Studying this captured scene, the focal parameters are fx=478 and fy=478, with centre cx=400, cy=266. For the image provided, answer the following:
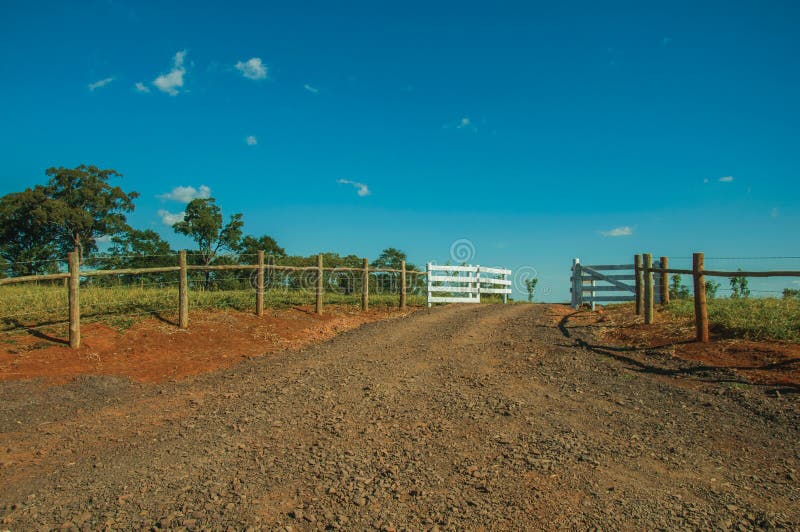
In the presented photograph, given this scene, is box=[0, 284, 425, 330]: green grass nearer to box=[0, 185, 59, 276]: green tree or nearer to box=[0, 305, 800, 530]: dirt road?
box=[0, 305, 800, 530]: dirt road

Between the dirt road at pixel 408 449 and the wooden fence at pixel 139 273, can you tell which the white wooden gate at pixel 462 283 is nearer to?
the wooden fence at pixel 139 273

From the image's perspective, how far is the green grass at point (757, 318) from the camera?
27.2 feet

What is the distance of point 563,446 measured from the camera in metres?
4.67

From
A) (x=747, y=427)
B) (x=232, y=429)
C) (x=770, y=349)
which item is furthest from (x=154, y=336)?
(x=770, y=349)

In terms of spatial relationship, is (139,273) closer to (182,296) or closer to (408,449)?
(182,296)

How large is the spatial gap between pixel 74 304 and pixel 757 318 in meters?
13.1

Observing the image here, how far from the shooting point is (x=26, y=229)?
3209 cm

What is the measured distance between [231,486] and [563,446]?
3.07 metres

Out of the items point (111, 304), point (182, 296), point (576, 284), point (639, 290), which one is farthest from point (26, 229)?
point (639, 290)

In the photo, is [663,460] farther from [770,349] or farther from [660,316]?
[660,316]

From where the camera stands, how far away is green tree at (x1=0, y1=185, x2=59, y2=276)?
30.6m

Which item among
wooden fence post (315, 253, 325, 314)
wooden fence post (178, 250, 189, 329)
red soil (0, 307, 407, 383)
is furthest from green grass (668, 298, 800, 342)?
wooden fence post (178, 250, 189, 329)

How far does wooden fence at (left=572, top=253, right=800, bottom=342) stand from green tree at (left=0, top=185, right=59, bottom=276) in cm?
3055

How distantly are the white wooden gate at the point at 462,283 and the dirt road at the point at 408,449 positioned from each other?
12.3 metres
